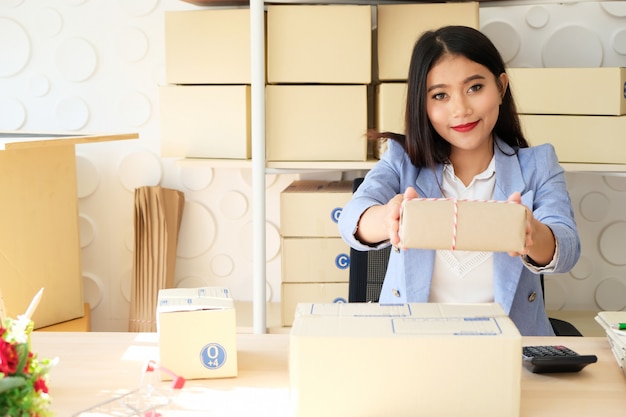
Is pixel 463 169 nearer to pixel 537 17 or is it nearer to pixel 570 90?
pixel 570 90

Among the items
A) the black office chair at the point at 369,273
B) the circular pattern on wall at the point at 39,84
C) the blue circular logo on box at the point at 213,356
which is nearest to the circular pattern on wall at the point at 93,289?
the circular pattern on wall at the point at 39,84

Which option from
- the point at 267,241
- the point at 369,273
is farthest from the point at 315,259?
the point at 267,241

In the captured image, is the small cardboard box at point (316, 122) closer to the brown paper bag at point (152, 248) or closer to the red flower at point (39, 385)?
the brown paper bag at point (152, 248)

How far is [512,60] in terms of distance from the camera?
103 inches

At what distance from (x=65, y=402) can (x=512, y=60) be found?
1971mm

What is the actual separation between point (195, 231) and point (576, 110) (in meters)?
1.35

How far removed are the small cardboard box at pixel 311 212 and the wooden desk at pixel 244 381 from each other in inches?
37.4

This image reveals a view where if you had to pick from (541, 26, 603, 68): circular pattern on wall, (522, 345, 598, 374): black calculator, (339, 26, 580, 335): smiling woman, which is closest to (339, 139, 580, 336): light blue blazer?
(339, 26, 580, 335): smiling woman

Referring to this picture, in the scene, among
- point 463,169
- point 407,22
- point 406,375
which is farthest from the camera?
point 407,22

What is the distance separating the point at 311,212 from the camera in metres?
2.30

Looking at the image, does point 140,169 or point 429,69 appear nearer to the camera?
point 429,69

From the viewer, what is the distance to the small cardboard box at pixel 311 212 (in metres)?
2.29

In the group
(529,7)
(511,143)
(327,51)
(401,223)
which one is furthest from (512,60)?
(401,223)

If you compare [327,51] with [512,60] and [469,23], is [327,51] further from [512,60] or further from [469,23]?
[512,60]
